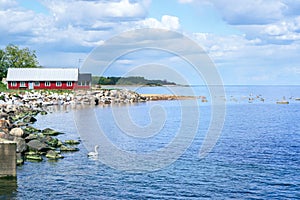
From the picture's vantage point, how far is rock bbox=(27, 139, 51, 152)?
38250 millimetres

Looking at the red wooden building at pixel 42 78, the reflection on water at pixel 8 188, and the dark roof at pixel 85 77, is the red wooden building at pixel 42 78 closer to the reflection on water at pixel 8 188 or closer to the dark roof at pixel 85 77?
the dark roof at pixel 85 77

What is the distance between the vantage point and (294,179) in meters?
30.5

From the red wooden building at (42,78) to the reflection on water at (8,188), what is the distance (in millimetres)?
85066

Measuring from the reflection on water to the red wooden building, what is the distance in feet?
279

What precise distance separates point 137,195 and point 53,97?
78.9m

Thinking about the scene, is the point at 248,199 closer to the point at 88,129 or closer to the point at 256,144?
the point at 256,144

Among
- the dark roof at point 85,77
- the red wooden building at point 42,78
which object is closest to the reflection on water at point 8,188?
the red wooden building at point 42,78

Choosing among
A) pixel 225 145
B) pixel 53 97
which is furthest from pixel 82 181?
pixel 53 97

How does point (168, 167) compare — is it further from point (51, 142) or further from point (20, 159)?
point (51, 142)

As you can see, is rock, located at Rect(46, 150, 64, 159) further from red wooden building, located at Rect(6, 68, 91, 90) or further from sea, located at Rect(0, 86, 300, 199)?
red wooden building, located at Rect(6, 68, 91, 90)

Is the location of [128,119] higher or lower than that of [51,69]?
lower

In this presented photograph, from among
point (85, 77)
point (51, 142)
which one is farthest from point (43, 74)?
point (51, 142)

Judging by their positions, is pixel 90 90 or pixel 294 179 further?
pixel 90 90

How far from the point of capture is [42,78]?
111625 mm
